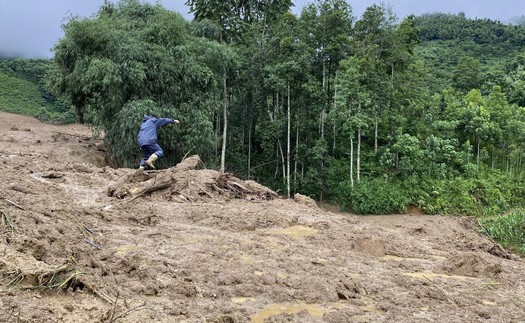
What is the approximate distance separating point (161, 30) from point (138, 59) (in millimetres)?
1604

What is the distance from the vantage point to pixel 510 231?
11047 mm

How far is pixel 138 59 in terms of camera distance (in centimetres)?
1592

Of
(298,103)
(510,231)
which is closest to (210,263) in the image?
(510,231)

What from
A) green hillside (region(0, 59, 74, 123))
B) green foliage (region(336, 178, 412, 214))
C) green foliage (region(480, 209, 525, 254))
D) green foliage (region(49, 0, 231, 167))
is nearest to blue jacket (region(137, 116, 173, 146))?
green foliage (region(49, 0, 231, 167))

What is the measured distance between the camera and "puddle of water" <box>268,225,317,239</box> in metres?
7.25

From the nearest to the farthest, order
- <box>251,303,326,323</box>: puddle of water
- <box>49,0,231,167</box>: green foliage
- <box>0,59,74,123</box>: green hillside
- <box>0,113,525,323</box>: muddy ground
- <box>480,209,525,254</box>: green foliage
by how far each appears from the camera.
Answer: <box>0,113,525,323</box>: muddy ground → <box>251,303,326,323</box>: puddle of water → <box>480,209,525,254</box>: green foliage → <box>49,0,231,167</box>: green foliage → <box>0,59,74,123</box>: green hillside

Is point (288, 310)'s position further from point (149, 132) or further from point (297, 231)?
point (149, 132)

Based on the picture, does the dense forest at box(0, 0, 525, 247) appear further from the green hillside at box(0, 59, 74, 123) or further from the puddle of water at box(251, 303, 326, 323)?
the puddle of water at box(251, 303, 326, 323)

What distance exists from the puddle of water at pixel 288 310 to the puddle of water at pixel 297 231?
2651 millimetres

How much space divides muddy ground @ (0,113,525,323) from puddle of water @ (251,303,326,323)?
1 centimetres

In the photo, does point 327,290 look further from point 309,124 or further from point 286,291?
point 309,124

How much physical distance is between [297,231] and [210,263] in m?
2.57

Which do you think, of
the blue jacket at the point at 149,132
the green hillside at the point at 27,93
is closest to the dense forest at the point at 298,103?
the blue jacket at the point at 149,132

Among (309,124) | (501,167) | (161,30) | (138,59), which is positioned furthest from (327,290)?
(501,167)
